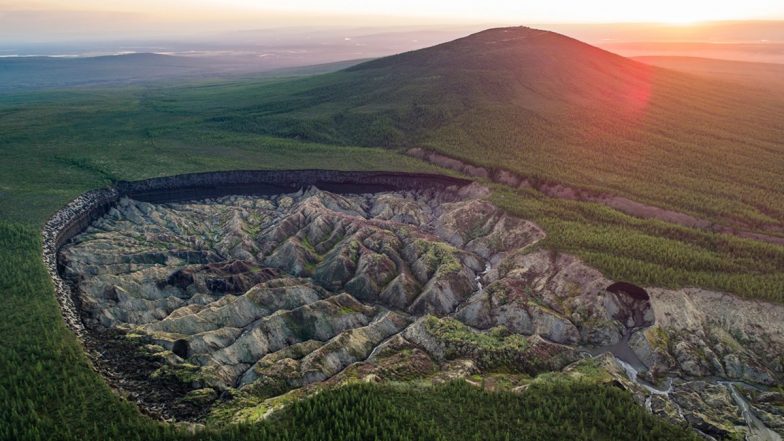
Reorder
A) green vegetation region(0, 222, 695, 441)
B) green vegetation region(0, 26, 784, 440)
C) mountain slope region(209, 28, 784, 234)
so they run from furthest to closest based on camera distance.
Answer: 1. mountain slope region(209, 28, 784, 234)
2. green vegetation region(0, 26, 784, 440)
3. green vegetation region(0, 222, 695, 441)

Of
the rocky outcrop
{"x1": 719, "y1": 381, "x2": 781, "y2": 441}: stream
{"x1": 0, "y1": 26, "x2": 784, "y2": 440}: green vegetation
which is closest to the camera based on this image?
{"x1": 0, "y1": 26, "x2": 784, "y2": 440}: green vegetation

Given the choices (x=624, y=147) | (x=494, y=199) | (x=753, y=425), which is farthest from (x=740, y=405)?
(x=624, y=147)

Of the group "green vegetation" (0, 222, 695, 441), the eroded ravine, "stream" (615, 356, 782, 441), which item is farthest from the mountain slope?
"green vegetation" (0, 222, 695, 441)

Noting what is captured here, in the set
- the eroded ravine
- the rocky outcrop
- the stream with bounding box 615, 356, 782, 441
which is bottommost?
the stream with bounding box 615, 356, 782, 441

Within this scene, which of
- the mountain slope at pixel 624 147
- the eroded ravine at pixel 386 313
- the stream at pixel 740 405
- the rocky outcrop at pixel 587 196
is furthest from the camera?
the mountain slope at pixel 624 147

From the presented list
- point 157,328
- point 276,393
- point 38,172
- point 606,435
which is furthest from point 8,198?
point 606,435

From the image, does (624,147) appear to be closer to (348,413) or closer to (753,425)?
(753,425)

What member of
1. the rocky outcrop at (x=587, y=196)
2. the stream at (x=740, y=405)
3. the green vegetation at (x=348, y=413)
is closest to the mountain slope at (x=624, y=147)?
the rocky outcrop at (x=587, y=196)

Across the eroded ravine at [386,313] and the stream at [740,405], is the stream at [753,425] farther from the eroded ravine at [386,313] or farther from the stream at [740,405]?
the eroded ravine at [386,313]

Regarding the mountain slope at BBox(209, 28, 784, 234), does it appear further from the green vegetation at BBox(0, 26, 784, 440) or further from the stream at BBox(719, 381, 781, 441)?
the stream at BBox(719, 381, 781, 441)
